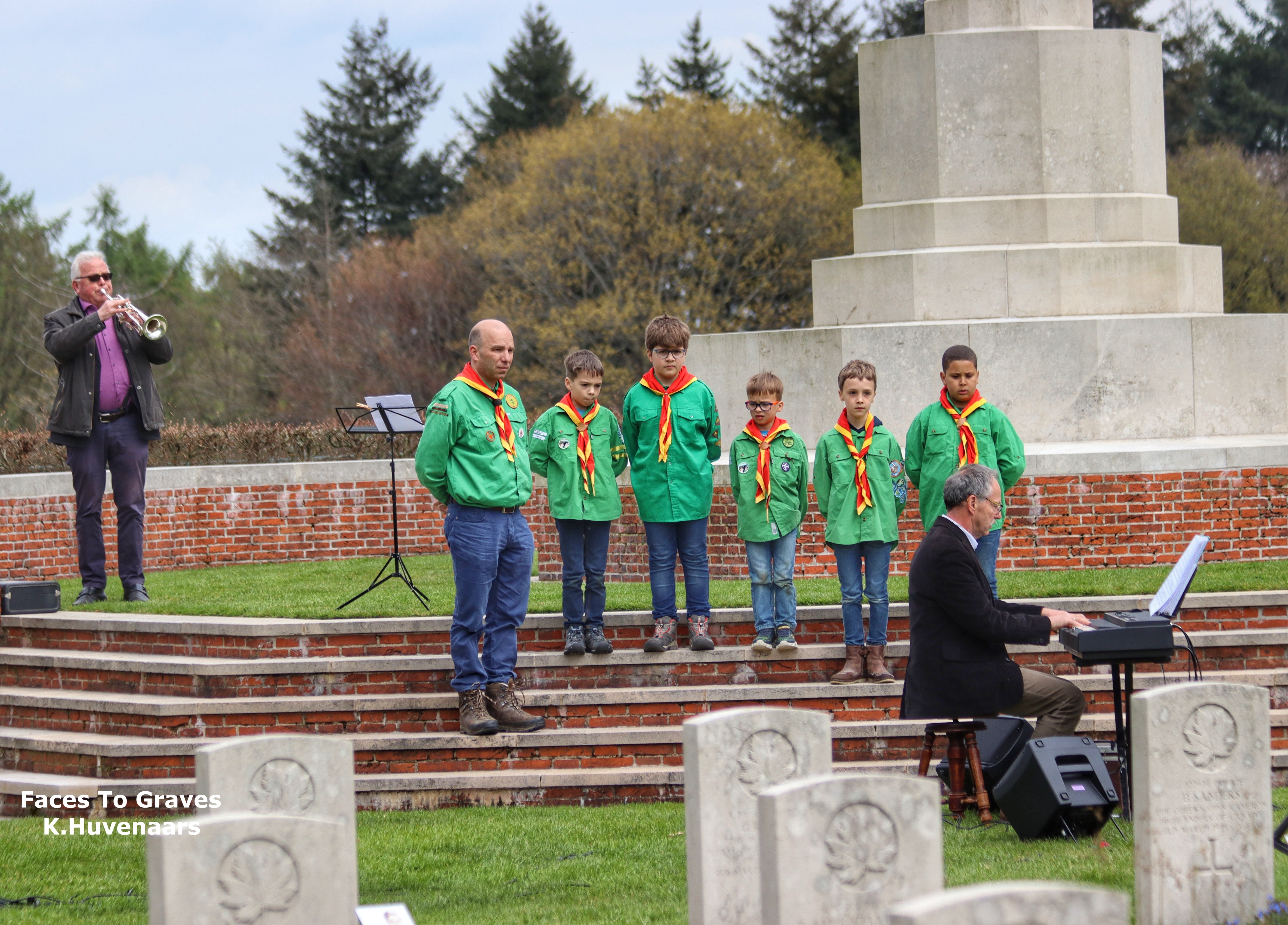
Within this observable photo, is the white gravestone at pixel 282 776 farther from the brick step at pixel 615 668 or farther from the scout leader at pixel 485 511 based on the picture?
the brick step at pixel 615 668

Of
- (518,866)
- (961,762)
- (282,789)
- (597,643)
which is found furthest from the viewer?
(597,643)

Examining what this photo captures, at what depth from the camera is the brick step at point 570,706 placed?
304 inches

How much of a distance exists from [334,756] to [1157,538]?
24.3 feet

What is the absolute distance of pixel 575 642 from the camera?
796cm

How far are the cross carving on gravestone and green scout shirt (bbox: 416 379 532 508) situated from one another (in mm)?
3776

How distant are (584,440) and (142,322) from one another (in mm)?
3607

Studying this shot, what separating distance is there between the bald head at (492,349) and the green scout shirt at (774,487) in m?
1.55

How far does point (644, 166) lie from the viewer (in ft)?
110

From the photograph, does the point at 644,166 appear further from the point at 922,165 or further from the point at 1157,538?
the point at 1157,538

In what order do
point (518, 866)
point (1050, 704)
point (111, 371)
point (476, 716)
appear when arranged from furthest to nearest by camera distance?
point (111, 371) → point (476, 716) → point (1050, 704) → point (518, 866)

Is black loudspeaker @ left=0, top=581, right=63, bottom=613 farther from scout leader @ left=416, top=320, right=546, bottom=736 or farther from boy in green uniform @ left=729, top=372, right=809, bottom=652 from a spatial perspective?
boy in green uniform @ left=729, top=372, right=809, bottom=652

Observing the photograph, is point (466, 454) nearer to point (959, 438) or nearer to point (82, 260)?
point (959, 438)

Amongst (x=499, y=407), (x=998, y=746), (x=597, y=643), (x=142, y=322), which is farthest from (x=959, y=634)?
(x=142, y=322)

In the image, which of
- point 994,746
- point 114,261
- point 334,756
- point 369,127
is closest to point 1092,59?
point 994,746
